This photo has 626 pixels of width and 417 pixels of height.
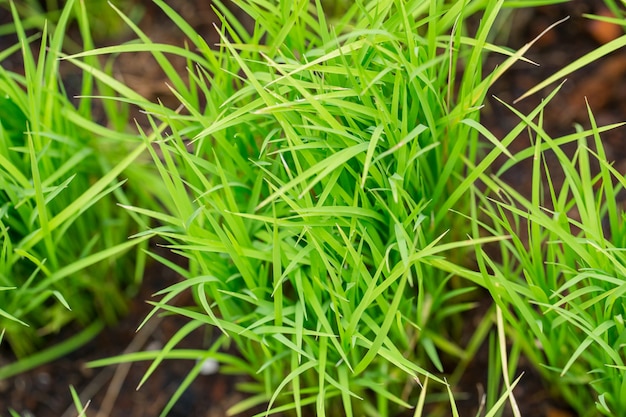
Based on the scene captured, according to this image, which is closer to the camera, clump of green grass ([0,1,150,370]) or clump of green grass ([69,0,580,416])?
clump of green grass ([69,0,580,416])

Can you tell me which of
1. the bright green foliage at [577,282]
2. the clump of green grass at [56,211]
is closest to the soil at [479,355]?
the clump of green grass at [56,211]

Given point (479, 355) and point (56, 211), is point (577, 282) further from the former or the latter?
point (56, 211)

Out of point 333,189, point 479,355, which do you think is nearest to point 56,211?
point 333,189

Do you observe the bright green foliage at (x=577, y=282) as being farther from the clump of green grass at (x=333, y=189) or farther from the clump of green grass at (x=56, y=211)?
the clump of green grass at (x=56, y=211)

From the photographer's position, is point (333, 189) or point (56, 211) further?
point (56, 211)

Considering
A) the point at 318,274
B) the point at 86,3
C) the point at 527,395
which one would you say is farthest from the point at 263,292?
the point at 86,3

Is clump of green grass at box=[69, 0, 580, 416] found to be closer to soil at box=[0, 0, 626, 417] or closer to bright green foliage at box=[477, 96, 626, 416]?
bright green foliage at box=[477, 96, 626, 416]

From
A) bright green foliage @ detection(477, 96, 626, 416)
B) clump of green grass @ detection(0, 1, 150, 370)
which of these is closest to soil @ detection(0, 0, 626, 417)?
clump of green grass @ detection(0, 1, 150, 370)

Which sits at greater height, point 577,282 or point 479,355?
point 577,282
